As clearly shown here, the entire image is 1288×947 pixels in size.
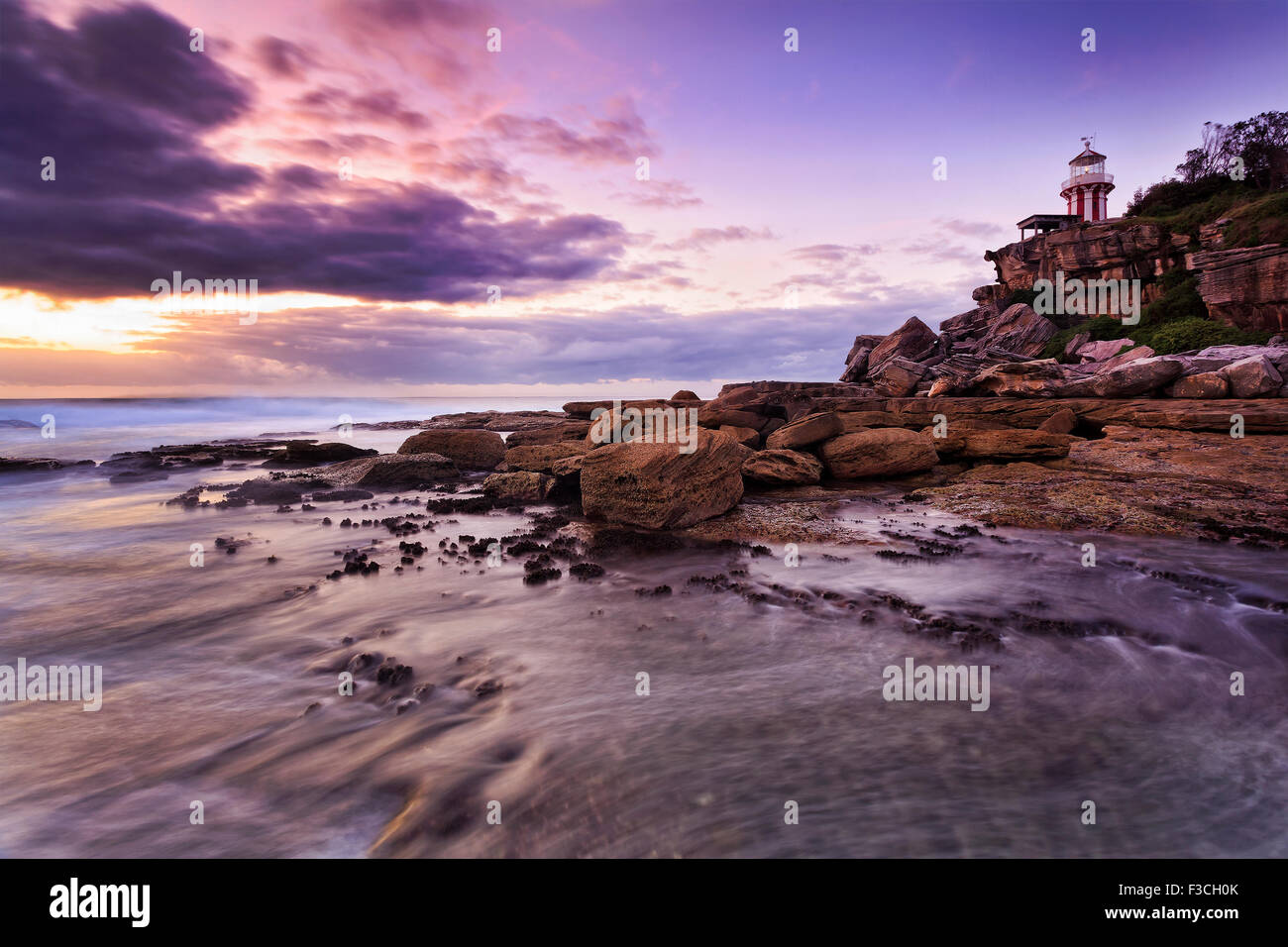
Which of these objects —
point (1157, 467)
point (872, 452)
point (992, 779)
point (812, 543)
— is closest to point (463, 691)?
point (992, 779)

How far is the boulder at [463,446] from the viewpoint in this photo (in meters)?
20.2

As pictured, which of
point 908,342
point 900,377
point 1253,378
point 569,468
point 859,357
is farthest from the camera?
point 859,357

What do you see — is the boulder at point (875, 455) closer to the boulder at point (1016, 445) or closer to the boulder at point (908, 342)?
the boulder at point (1016, 445)

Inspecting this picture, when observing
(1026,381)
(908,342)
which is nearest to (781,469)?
(1026,381)

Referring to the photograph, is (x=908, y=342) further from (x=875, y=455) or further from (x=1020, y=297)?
(x=1020, y=297)

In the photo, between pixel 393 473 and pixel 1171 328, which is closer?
pixel 393 473

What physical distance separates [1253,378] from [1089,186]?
62.6m

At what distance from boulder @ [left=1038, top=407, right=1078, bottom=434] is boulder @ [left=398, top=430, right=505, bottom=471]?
1808cm

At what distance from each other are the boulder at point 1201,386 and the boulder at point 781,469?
44.6ft

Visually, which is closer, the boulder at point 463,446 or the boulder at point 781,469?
the boulder at point 781,469

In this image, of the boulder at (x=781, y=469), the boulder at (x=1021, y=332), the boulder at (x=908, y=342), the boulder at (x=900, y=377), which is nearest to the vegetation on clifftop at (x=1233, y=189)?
the boulder at (x=1021, y=332)

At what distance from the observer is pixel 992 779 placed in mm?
3619

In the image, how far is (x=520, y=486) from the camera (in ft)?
47.9
